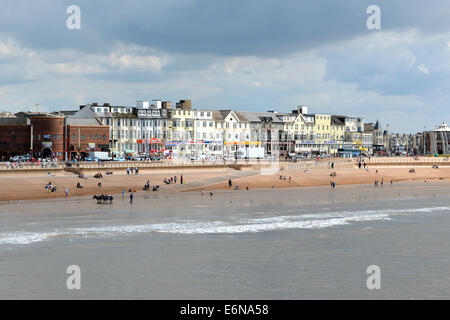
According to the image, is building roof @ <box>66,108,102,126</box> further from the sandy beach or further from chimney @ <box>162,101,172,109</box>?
the sandy beach

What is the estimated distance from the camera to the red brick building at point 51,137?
322 feet

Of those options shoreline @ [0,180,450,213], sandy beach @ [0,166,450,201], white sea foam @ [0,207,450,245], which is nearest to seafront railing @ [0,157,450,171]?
sandy beach @ [0,166,450,201]

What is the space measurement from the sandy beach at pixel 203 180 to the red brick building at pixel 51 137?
2526 centimetres

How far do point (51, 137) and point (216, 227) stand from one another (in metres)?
64.5

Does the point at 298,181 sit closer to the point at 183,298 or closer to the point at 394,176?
the point at 394,176

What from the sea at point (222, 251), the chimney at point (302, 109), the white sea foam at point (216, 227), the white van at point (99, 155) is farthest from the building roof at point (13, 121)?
the chimney at point (302, 109)

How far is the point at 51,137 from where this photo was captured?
9806 centimetres

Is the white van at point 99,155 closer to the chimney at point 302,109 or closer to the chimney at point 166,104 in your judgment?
the chimney at point 166,104

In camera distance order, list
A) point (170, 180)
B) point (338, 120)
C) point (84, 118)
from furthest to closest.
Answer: point (338, 120) < point (84, 118) < point (170, 180)

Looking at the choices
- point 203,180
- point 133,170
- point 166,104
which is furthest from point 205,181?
point 166,104

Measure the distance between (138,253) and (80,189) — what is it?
34.0m

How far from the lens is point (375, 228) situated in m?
40.7

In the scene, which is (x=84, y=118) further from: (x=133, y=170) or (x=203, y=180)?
(x=203, y=180)
